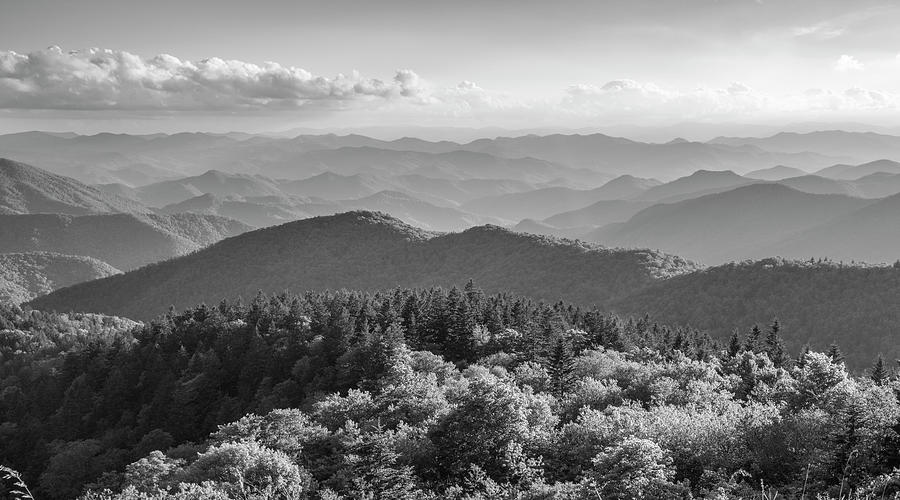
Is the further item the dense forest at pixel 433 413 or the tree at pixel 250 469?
the tree at pixel 250 469

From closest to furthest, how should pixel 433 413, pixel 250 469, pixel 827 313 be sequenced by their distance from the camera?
pixel 250 469
pixel 433 413
pixel 827 313

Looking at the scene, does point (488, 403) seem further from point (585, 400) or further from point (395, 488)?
point (585, 400)

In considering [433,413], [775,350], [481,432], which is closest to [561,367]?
[433,413]

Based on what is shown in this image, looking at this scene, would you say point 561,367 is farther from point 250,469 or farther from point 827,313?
point 827,313

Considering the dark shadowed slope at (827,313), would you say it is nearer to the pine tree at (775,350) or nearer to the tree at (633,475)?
the pine tree at (775,350)

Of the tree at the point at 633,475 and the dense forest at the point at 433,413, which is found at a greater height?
the tree at the point at 633,475

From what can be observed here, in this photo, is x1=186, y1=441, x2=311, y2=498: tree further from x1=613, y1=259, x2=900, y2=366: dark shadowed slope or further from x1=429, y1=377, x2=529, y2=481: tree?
x1=613, y1=259, x2=900, y2=366: dark shadowed slope

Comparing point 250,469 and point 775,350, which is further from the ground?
point 250,469

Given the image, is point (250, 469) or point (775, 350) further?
point (775, 350)

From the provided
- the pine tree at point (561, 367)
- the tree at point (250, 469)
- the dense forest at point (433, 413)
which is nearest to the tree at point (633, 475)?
the dense forest at point (433, 413)
